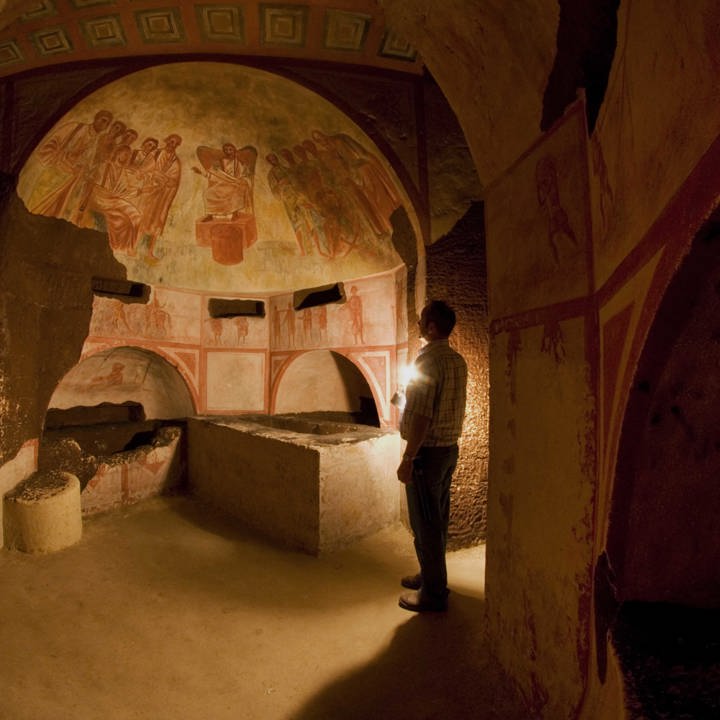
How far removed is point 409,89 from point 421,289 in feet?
6.71

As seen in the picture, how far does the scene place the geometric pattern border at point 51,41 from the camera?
4.20 m

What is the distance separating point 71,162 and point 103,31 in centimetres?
160

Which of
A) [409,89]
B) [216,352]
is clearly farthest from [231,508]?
[409,89]

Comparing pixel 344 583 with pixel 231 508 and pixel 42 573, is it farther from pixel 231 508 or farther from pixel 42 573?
pixel 42 573

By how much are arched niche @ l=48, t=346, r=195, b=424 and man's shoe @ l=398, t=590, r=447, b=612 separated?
17.1 ft

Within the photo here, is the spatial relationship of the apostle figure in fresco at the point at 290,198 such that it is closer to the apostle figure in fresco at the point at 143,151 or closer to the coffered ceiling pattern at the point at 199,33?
the apostle figure in fresco at the point at 143,151

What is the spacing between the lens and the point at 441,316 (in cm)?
304

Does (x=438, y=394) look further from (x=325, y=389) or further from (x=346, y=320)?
(x=325, y=389)

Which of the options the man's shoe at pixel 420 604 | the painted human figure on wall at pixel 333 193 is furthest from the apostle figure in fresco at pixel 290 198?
the man's shoe at pixel 420 604

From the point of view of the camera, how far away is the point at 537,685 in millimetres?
2041

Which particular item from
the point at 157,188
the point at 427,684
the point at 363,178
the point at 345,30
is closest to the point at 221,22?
the point at 345,30

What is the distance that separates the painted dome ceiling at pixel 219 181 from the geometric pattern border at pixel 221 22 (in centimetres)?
33

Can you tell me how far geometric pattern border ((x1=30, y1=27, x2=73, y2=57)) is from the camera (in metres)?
4.20

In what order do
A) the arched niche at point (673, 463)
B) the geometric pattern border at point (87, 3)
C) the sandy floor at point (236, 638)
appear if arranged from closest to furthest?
the arched niche at point (673, 463) < the sandy floor at point (236, 638) < the geometric pattern border at point (87, 3)
